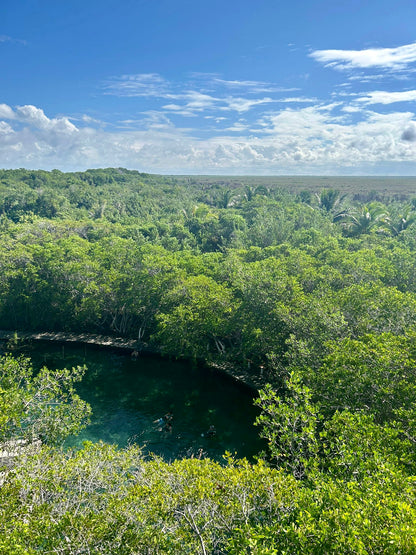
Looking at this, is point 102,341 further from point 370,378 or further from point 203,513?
point 203,513

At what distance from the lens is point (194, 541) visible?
11656mm

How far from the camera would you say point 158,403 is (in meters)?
Answer: 32.1

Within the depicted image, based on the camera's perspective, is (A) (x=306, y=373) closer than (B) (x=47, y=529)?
No

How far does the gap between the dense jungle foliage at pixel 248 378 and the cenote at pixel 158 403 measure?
1996mm

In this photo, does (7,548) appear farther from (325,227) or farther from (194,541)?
(325,227)

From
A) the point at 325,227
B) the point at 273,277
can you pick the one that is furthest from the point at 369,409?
the point at 325,227

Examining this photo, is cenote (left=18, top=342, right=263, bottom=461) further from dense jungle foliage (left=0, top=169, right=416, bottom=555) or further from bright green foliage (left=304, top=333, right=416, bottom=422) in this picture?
bright green foliage (left=304, top=333, right=416, bottom=422)

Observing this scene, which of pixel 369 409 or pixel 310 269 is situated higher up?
pixel 310 269

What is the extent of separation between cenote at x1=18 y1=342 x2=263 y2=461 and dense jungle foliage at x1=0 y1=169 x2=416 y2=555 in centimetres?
200

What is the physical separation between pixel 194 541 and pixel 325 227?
6161 centimetres

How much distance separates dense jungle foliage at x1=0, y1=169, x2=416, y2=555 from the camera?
1152cm

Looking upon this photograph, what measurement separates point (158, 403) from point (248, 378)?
8.93 metres

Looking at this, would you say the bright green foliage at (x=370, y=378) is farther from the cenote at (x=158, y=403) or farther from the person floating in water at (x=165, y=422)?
the person floating in water at (x=165, y=422)

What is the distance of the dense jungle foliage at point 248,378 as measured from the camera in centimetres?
1152
